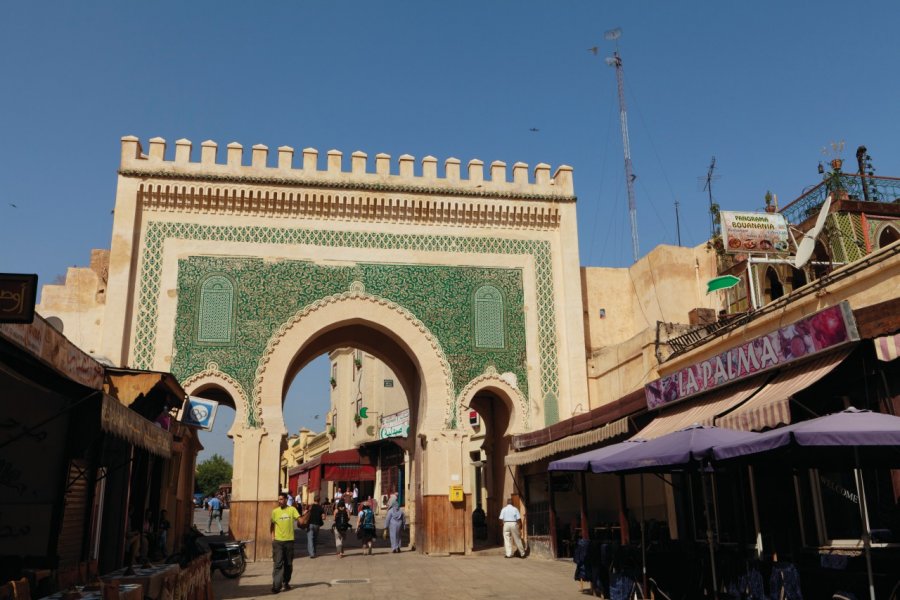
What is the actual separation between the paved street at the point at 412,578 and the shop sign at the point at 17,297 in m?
5.64

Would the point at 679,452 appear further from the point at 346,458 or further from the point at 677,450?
Result: the point at 346,458

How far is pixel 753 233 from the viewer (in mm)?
14070

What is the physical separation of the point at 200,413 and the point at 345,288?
401 centimetres

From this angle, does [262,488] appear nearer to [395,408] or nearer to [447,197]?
[447,197]

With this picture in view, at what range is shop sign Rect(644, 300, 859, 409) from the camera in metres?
7.24

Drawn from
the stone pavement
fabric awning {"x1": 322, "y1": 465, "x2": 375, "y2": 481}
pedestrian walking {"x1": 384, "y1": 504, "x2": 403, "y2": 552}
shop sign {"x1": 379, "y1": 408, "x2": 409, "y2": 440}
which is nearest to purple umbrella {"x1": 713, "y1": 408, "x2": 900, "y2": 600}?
the stone pavement

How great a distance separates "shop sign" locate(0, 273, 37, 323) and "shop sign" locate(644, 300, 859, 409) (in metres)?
6.66

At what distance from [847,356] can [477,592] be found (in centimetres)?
516

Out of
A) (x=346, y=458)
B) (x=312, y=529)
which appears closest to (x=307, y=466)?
(x=346, y=458)

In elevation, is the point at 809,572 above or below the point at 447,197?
below

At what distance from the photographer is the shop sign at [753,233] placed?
13.9 m

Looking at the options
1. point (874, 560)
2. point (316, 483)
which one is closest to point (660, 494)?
point (874, 560)

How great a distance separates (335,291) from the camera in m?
16.3

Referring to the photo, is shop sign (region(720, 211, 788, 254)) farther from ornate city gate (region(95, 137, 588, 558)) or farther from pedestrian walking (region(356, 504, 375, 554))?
pedestrian walking (region(356, 504, 375, 554))
